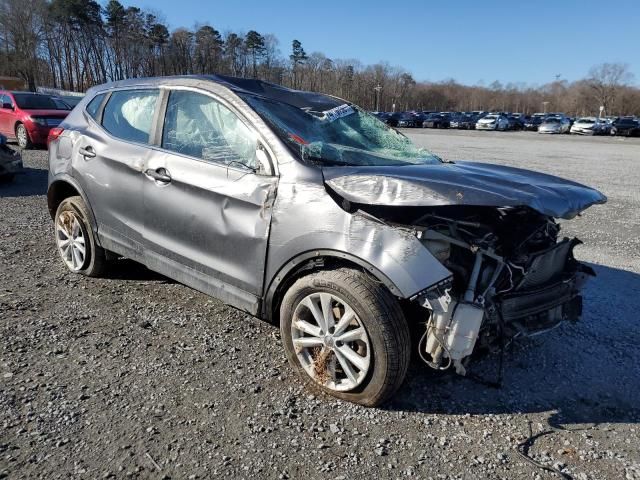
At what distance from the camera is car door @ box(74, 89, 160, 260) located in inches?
155

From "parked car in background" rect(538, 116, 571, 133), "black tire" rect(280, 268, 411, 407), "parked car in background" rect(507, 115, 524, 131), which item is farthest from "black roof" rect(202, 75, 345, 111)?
"parked car in background" rect(507, 115, 524, 131)

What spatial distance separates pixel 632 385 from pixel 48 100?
16496 millimetres

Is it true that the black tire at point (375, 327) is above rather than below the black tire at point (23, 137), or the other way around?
above

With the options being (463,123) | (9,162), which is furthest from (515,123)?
(9,162)

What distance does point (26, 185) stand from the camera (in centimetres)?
952

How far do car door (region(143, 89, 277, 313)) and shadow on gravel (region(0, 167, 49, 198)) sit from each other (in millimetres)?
6162

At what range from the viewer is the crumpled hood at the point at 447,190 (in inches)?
105

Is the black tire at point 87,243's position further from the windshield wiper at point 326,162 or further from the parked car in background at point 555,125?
the parked car in background at point 555,125

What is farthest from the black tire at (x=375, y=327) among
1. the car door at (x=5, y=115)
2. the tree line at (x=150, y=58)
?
the tree line at (x=150, y=58)

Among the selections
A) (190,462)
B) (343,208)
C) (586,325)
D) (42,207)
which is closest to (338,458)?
(190,462)

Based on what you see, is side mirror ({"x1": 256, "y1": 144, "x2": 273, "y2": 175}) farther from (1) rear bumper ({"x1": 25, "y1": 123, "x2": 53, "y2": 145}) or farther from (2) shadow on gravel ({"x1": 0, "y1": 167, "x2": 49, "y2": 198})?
(1) rear bumper ({"x1": 25, "y1": 123, "x2": 53, "y2": 145})

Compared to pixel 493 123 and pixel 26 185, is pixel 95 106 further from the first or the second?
pixel 493 123

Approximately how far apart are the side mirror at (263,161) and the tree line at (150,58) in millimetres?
76142

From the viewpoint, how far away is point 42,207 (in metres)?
7.73
